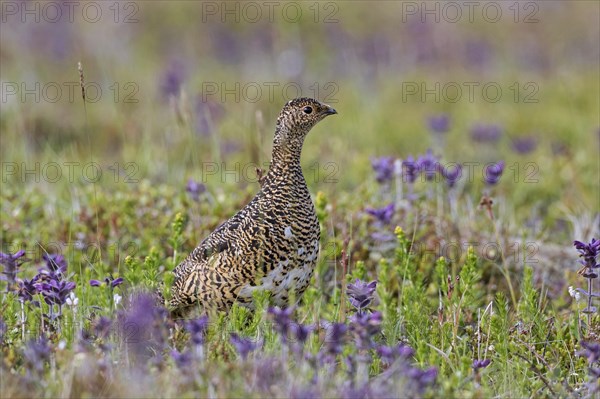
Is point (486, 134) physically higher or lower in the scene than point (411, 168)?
lower

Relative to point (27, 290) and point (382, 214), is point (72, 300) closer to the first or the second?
point (27, 290)

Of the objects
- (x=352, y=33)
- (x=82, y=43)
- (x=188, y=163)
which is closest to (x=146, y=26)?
(x=82, y=43)

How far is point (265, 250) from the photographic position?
13.7ft

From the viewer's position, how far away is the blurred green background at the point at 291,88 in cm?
788

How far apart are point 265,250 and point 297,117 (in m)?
0.76

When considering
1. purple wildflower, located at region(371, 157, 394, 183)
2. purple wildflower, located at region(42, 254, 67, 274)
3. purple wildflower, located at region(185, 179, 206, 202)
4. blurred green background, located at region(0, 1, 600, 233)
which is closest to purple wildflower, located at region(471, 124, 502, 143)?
blurred green background, located at region(0, 1, 600, 233)

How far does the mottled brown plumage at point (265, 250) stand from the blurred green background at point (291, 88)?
1.22 meters

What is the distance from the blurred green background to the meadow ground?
0.05 metres

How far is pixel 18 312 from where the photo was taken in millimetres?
4207

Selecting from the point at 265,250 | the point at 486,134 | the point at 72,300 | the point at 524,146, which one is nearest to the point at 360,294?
the point at 265,250

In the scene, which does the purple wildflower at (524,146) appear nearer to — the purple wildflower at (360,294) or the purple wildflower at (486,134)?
the purple wildflower at (486,134)

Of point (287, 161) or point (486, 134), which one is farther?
point (486, 134)

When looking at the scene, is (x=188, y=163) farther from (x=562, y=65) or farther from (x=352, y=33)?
(x=352, y=33)

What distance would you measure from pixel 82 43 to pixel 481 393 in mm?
11928
